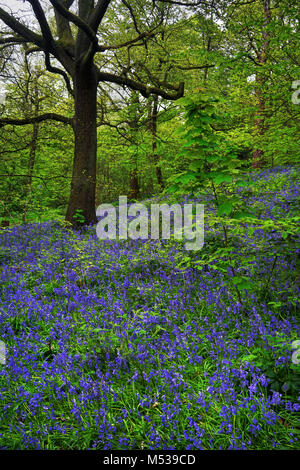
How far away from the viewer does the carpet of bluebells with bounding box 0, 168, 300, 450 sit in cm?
208

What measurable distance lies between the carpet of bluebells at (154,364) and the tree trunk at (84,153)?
13.3 ft

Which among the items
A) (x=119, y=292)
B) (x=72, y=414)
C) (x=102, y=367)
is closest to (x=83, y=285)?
(x=119, y=292)

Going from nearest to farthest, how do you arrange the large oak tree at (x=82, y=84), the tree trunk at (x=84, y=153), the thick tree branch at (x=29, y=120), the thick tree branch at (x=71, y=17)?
the thick tree branch at (x=71, y=17), the large oak tree at (x=82, y=84), the tree trunk at (x=84, y=153), the thick tree branch at (x=29, y=120)

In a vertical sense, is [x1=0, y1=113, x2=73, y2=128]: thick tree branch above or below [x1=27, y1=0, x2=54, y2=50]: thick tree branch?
below

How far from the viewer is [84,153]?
27.6 feet

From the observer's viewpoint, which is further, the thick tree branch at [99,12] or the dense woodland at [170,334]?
the thick tree branch at [99,12]

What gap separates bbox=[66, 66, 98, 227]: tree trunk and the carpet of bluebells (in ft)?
13.3

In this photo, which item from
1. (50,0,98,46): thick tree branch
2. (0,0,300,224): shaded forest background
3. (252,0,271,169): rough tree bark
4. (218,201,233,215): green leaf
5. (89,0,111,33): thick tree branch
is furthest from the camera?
(89,0,111,33): thick tree branch

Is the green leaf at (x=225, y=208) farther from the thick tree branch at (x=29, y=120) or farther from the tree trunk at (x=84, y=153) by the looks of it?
the thick tree branch at (x=29, y=120)

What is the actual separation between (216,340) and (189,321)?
46 cm

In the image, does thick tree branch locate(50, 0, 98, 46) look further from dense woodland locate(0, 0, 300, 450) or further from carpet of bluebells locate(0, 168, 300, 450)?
carpet of bluebells locate(0, 168, 300, 450)

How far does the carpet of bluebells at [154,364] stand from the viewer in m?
2.08
